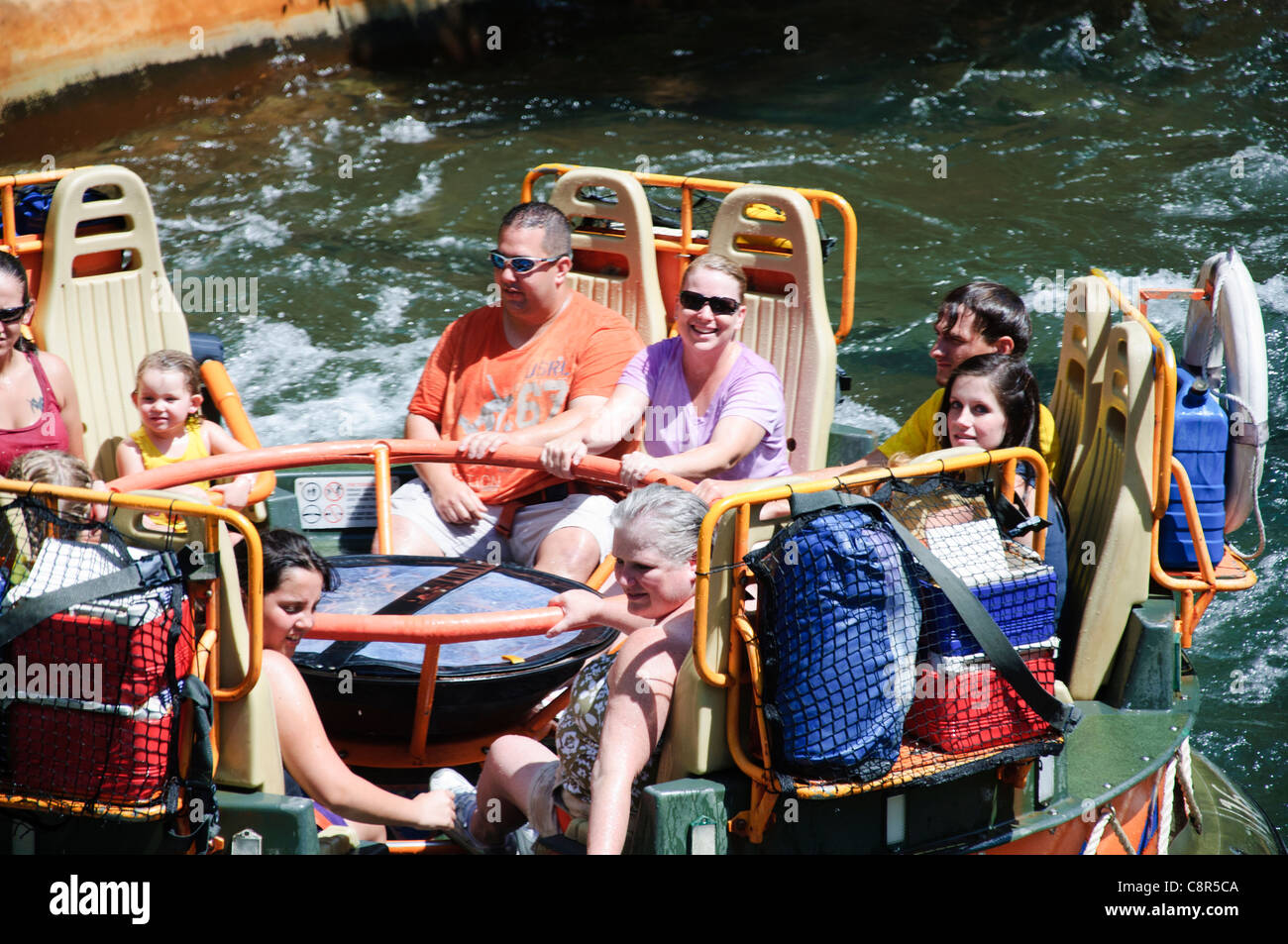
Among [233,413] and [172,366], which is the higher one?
[172,366]

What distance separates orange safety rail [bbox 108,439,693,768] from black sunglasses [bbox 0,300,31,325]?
3.09ft

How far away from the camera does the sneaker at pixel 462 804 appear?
3032 mm

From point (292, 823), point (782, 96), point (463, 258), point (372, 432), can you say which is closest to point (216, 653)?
point (292, 823)

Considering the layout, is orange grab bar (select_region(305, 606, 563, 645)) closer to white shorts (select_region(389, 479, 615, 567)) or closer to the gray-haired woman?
the gray-haired woman

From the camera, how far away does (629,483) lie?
11.4ft

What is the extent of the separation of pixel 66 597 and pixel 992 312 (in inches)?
90.4

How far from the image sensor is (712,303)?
3902mm

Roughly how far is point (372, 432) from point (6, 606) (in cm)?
528

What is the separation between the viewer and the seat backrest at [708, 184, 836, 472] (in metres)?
4.67

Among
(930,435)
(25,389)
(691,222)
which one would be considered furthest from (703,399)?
(25,389)

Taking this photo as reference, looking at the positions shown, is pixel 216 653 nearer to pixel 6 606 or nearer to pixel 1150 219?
pixel 6 606

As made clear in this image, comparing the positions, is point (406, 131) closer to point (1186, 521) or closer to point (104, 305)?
point (104, 305)

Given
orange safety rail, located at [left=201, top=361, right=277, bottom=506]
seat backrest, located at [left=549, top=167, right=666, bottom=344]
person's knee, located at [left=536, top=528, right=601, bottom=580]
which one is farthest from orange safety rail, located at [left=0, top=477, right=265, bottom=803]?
seat backrest, located at [left=549, top=167, right=666, bottom=344]

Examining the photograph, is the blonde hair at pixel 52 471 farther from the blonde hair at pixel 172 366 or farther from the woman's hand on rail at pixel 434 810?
the blonde hair at pixel 172 366
